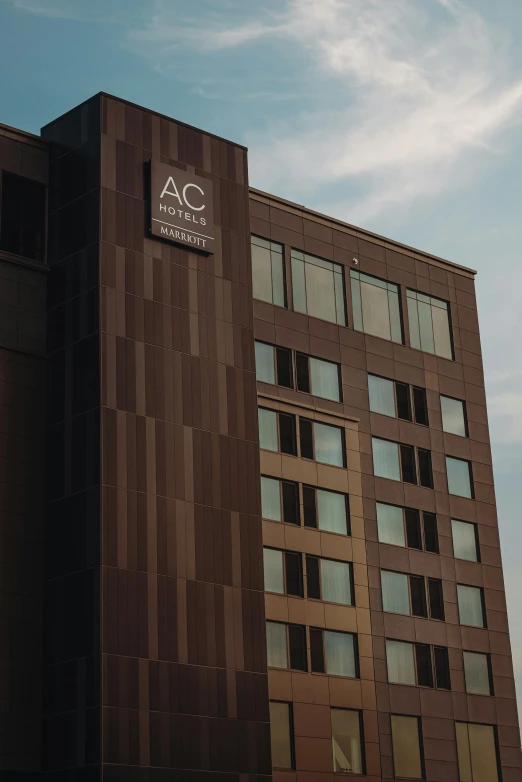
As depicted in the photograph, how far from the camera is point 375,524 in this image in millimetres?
61156

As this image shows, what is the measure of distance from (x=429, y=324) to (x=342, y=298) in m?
6.36

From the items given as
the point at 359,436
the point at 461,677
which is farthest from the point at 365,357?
the point at 461,677

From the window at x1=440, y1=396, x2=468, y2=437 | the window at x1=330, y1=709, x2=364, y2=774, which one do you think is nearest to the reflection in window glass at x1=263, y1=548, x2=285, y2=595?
the window at x1=330, y1=709, x2=364, y2=774

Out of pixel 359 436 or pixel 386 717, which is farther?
pixel 359 436

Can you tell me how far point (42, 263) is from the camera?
53.0m

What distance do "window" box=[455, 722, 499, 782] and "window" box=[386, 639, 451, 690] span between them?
2.35m

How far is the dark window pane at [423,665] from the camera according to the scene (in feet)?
197

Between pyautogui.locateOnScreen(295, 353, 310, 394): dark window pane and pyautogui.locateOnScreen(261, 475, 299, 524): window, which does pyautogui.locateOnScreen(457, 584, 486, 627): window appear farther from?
pyautogui.locateOnScreen(295, 353, 310, 394): dark window pane

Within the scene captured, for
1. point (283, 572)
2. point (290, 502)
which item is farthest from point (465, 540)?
point (283, 572)

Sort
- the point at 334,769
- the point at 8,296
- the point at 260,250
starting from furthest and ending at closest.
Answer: the point at 260,250 → the point at 334,769 → the point at 8,296

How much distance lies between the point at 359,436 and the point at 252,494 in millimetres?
10191

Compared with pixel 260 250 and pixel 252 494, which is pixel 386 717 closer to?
pixel 252 494

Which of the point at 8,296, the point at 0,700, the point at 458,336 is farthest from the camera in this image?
the point at 458,336

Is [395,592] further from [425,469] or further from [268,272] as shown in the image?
[268,272]
